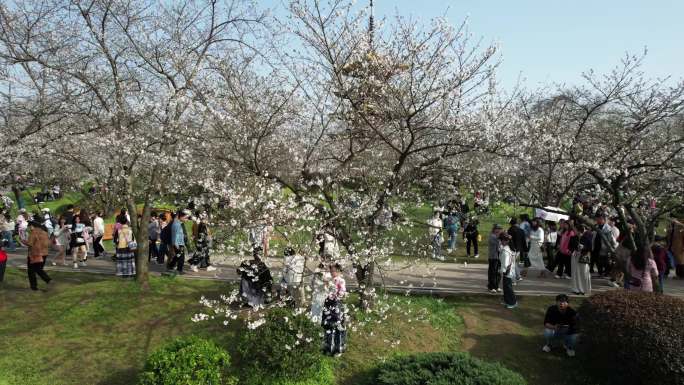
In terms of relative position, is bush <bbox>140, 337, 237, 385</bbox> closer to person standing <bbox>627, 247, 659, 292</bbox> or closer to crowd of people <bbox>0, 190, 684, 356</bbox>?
crowd of people <bbox>0, 190, 684, 356</bbox>

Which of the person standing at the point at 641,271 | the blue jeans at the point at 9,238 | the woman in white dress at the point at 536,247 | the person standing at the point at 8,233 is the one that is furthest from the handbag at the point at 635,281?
the blue jeans at the point at 9,238

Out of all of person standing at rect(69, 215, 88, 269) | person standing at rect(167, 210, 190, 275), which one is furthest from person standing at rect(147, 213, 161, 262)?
person standing at rect(69, 215, 88, 269)

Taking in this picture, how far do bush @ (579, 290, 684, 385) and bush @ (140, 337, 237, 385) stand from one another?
5.77 metres

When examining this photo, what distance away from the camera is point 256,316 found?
9188mm

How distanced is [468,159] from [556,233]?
5290 mm

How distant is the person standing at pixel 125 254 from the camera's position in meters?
12.2

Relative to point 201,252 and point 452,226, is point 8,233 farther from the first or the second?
point 452,226

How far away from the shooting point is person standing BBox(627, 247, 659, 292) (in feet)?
30.3

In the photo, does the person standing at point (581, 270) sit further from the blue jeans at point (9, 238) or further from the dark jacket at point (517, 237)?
the blue jeans at point (9, 238)

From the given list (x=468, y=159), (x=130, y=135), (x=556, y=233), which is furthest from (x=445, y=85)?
(x=556, y=233)

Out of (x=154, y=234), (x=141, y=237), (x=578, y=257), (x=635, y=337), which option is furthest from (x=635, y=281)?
(x=154, y=234)

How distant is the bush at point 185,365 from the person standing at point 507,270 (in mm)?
5749

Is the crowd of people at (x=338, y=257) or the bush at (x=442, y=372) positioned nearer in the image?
the bush at (x=442, y=372)

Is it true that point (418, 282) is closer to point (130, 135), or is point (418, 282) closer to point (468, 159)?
point (468, 159)
